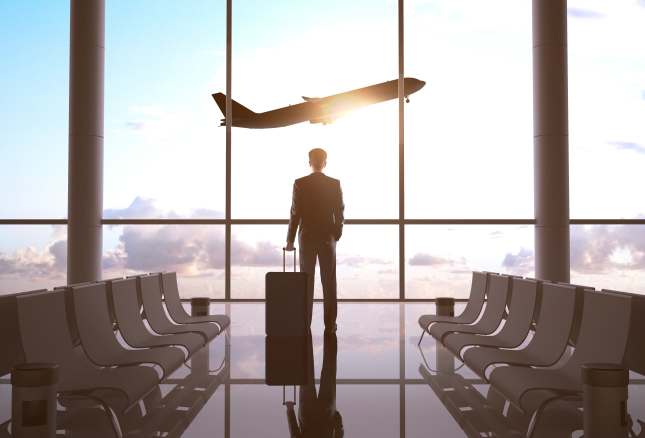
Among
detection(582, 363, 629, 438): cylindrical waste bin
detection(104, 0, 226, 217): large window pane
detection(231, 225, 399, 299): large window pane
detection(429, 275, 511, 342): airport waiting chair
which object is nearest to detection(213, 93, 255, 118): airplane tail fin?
detection(104, 0, 226, 217): large window pane

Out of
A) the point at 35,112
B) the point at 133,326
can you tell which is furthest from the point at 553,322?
the point at 35,112

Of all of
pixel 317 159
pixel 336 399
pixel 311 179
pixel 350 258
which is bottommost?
pixel 336 399

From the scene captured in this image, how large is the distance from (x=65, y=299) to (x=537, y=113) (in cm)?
750

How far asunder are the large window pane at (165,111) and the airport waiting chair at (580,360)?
21.3 ft

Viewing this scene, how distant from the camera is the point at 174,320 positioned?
16.0ft

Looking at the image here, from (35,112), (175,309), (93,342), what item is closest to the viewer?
(93,342)

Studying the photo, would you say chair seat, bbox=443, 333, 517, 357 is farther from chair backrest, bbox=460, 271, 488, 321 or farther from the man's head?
the man's head

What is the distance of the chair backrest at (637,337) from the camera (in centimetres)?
283

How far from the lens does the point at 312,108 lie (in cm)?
1138

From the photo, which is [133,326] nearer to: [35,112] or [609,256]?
[35,112]

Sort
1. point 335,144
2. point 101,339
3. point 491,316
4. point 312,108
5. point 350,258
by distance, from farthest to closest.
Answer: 1. point 312,108
2. point 335,144
3. point 350,258
4. point 491,316
5. point 101,339

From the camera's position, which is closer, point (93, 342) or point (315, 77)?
point (93, 342)

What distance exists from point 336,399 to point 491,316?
5.23ft

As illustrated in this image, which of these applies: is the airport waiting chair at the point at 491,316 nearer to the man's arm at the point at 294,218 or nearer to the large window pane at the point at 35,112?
the man's arm at the point at 294,218
